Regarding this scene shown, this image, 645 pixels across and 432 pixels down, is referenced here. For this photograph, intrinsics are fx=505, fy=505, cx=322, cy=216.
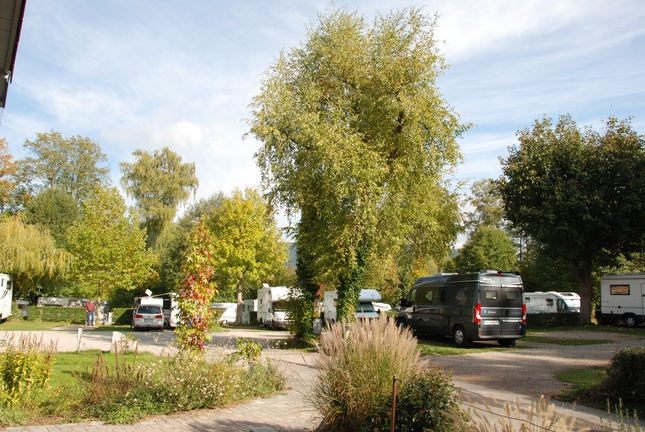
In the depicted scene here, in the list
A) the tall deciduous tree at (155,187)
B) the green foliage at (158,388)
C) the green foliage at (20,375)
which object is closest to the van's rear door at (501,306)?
the green foliage at (158,388)

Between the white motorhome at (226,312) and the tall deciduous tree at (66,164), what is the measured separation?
69.5 ft

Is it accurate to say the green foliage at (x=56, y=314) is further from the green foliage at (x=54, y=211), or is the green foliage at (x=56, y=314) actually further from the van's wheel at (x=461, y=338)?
the van's wheel at (x=461, y=338)

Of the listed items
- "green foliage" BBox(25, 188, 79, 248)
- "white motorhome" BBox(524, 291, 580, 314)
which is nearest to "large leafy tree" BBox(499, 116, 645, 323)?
"white motorhome" BBox(524, 291, 580, 314)

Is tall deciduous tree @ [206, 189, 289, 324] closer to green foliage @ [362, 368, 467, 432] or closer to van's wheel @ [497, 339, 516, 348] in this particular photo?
van's wheel @ [497, 339, 516, 348]

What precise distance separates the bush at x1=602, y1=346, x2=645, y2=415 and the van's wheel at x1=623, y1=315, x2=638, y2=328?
993 inches

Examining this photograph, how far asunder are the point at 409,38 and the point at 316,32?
3.62 metres

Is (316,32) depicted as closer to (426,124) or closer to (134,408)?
(426,124)

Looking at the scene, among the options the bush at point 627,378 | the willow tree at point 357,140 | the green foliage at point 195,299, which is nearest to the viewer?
the bush at point 627,378

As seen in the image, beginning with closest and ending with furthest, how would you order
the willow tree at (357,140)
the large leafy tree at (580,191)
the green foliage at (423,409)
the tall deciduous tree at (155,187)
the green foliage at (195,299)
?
the green foliage at (423,409)
the green foliage at (195,299)
the willow tree at (357,140)
the large leafy tree at (580,191)
the tall deciduous tree at (155,187)

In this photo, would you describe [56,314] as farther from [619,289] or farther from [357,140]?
[619,289]

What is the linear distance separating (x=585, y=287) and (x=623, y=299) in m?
2.21

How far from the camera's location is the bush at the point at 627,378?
26.5ft

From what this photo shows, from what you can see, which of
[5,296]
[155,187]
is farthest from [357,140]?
[155,187]

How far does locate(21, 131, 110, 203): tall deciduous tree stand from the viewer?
54156mm
